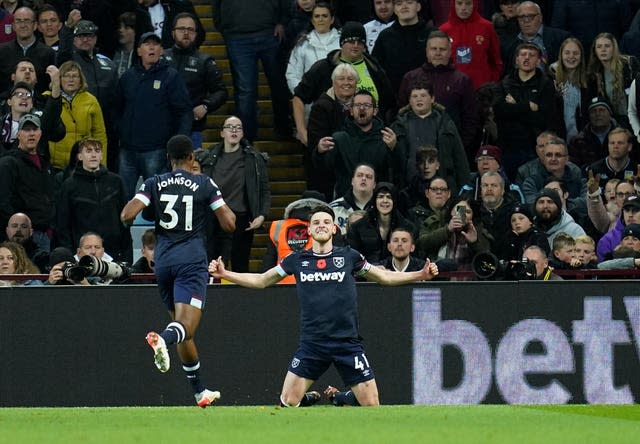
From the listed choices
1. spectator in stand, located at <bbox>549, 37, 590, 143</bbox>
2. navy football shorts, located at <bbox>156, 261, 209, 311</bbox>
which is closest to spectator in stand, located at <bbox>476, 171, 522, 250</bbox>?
spectator in stand, located at <bbox>549, 37, 590, 143</bbox>

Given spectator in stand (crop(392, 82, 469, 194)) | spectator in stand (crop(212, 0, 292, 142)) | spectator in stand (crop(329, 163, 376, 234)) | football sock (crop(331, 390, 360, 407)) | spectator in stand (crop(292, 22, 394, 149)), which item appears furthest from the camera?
spectator in stand (crop(212, 0, 292, 142))

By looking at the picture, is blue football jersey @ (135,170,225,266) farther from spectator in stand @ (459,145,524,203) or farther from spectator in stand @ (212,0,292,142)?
spectator in stand @ (212,0,292,142)

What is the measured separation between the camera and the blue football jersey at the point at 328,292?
12984 millimetres

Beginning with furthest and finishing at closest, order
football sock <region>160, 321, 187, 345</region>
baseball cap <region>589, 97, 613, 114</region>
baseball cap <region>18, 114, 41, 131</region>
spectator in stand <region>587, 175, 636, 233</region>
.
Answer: baseball cap <region>589, 97, 613, 114</region>, baseball cap <region>18, 114, 41, 131</region>, spectator in stand <region>587, 175, 636, 233</region>, football sock <region>160, 321, 187, 345</region>

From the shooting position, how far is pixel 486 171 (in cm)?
1698

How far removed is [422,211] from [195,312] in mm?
3676

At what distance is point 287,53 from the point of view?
→ 759 inches

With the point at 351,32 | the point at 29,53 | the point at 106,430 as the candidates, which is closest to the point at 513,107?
the point at 351,32

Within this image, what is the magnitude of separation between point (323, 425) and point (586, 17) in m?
10.2

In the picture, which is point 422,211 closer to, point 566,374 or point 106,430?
point 566,374

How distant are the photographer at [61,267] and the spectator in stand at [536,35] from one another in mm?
6199

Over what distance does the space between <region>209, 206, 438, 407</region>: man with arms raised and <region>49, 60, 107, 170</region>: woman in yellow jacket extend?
5.12 meters

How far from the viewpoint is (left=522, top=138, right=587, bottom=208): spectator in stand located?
56.2ft

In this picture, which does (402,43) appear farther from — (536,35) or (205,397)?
(205,397)
